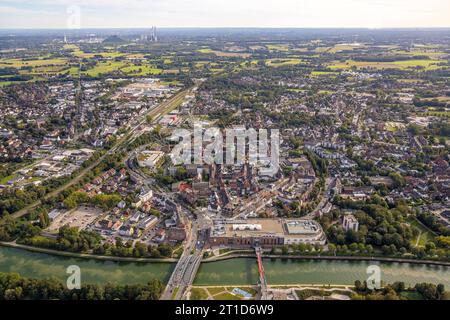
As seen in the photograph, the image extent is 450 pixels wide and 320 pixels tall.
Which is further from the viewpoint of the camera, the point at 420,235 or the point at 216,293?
the point at 420,235

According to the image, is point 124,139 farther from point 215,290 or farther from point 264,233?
point 215,290

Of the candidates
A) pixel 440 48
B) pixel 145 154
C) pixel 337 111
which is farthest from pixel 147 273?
pixel 440 48

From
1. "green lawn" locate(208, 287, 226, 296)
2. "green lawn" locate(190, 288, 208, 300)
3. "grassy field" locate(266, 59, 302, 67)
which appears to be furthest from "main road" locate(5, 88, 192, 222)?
"grassy field" locate(266, 59, 302, 67)

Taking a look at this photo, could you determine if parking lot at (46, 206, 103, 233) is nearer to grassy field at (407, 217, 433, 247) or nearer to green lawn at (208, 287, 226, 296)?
green lawn at (208, 287, 226, 296)

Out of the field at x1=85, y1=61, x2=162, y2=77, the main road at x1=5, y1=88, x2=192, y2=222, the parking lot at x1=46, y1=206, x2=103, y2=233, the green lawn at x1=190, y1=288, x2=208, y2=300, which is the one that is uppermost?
the field at x1=85, y1=61, x2=162, y2=77

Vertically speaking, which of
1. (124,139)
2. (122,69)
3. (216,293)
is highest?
(122,69)

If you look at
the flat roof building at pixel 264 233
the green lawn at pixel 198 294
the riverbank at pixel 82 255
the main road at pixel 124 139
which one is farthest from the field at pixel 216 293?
the main road at pixel 124 139

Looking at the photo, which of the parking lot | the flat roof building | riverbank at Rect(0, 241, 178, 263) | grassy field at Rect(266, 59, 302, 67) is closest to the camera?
riverbank at Rect(0, 241, 178, 263)

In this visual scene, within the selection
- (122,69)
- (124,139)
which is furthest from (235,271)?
(122,69)

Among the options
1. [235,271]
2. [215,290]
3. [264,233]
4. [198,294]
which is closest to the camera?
[198,294]

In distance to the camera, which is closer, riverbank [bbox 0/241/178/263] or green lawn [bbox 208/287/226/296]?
green lawn [bbox 208/287/226/296]
